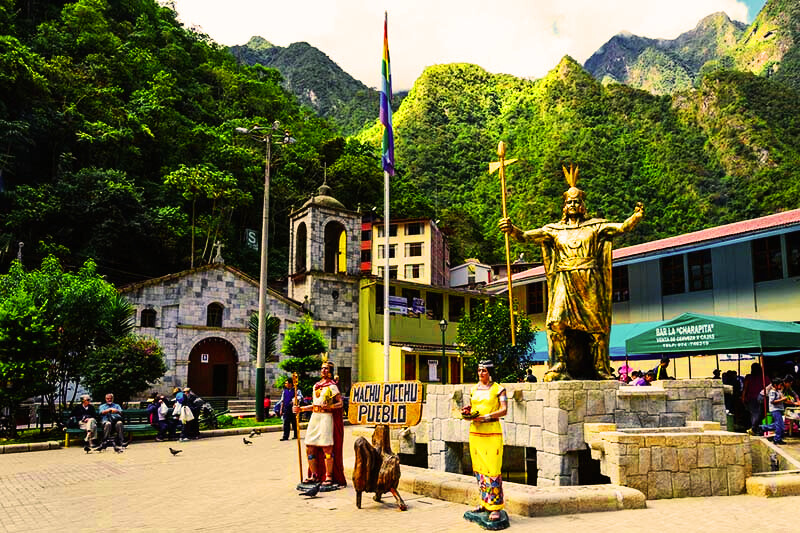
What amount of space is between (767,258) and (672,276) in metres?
3.90

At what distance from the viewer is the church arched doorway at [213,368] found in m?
29.7

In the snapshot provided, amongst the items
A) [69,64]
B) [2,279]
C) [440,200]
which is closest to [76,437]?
[2,279]

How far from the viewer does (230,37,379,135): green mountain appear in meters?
117

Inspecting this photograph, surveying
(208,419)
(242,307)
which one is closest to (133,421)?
(208,419)

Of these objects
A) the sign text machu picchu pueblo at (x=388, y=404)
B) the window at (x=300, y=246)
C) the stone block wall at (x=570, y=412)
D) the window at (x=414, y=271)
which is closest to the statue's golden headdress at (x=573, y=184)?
the stone block wall at (x=570, y=412)

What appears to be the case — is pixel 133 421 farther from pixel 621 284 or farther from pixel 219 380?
pixel 621 284

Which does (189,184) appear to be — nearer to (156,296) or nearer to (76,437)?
(156,296)

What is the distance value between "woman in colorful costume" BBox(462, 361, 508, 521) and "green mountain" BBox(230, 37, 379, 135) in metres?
103

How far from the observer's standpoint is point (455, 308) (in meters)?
39.1

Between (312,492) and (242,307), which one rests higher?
(242,307)

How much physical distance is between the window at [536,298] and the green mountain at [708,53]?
71317 millimetres

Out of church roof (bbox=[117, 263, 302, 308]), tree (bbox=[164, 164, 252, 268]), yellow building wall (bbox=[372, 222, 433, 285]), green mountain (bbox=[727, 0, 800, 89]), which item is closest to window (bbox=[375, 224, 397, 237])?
yellow building wall (bbox=[372, 222, 433, 285])

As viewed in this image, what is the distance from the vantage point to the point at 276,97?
6525cm

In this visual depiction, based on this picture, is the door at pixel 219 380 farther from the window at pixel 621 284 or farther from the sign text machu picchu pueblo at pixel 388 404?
the sign text machu picchu pueblo at pixel 388 404
